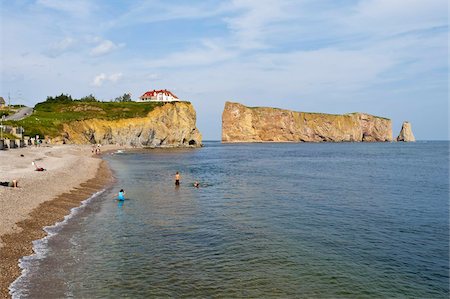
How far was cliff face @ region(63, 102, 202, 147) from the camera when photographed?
111 metres

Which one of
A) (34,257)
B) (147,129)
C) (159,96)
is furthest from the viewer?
(159,96)

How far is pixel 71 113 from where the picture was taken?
122312 mm

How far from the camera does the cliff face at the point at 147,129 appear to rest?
111 metres

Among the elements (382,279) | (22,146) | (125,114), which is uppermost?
(125,114)

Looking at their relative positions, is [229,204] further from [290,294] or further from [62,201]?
[290,294]

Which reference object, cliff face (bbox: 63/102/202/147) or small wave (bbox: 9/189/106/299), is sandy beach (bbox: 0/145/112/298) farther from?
cliff face (bbox: 63/102/202/147)

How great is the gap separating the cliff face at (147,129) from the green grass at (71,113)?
2.44 metres

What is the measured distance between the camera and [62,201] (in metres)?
27.8

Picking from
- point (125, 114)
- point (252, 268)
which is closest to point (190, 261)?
point (252, 268)

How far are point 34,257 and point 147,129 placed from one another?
11368cm

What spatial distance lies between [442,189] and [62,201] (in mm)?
38398

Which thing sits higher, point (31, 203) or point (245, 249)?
point (31, 203)

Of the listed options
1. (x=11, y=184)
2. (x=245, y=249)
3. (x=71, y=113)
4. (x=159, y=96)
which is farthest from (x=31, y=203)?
(x=159, y=96)

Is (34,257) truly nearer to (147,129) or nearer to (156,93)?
(147,129)
